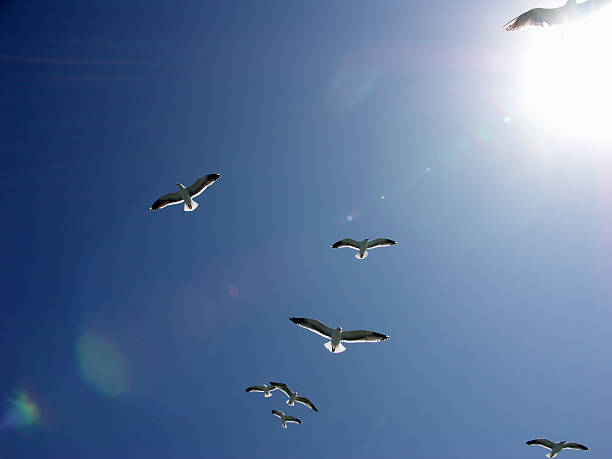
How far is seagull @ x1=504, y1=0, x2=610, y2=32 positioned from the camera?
18998 millimetres

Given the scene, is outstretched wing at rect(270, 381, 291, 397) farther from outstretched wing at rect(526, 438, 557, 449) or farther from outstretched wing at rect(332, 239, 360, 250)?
outstretched wing at rect(526, 438, 557, 449)

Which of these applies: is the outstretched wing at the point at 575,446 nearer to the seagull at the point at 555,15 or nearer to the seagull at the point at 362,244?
the seagull at the point at 362,244

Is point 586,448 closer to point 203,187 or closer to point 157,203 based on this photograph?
point 203,187

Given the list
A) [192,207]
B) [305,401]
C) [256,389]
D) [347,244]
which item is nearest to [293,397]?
[305,401]

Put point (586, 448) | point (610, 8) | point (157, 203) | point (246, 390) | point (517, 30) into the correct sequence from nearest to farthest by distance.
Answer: point (610, 8)
point (517, 30)
point (157, 203)
point (586, 448)
point (246, 390)

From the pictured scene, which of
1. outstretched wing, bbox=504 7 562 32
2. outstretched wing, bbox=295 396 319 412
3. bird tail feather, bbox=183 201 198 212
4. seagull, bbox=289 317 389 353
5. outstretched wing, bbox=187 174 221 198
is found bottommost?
outstretched wing, bbox=295 396 319 412

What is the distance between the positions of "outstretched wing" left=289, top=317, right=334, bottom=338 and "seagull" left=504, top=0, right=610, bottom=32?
17.1 meters

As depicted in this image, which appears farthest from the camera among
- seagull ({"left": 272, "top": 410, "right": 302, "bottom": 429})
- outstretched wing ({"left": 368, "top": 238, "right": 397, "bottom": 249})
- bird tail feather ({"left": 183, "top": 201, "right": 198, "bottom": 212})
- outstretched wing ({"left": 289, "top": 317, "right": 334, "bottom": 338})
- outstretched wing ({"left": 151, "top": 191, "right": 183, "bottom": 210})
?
seagull ({"left": 272, "top": 410, "right": 302, "bottom": 429})

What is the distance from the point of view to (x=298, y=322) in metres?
18.9

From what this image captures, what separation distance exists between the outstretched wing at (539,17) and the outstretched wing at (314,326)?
1707cm

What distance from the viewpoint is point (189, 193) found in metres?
20.8

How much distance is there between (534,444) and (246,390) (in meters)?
18.0

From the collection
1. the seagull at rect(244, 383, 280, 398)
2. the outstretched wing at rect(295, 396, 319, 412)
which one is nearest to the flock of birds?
the outstretched wing at rect(295, 396, 319, 412)

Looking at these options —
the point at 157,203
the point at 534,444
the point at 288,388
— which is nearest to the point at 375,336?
the point at 288,388
